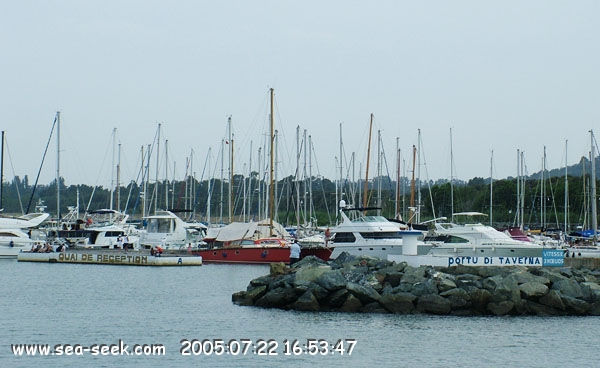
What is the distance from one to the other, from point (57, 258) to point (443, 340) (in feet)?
120

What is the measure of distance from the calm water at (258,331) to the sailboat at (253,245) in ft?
52.8

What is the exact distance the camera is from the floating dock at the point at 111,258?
5356 cm

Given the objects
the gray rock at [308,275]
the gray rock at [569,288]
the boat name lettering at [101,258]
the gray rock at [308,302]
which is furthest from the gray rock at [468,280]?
the boat name lettering at [101,258]

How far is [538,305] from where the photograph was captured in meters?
30.7

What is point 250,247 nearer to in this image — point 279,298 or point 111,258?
point 111,258

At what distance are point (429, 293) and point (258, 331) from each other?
21.6 feet

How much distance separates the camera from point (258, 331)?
27031mm

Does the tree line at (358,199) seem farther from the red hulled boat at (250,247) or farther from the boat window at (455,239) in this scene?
the boat window at (455,239)

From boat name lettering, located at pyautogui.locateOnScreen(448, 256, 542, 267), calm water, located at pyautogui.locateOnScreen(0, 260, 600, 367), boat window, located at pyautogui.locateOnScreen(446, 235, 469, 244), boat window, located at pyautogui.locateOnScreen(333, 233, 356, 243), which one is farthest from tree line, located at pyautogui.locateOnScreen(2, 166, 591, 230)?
calm water, located at pyautogui.locateOnScreen(0, 260, 600, 367)

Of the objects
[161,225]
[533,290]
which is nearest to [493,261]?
[533,290]

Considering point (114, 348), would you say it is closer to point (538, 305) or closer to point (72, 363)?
point (72, 363)

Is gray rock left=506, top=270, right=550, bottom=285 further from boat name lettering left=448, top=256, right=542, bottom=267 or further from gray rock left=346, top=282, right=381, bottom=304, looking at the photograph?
boat name lettering left=448, top=256, right=542, bottom=267

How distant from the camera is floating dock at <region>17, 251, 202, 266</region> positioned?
176ft

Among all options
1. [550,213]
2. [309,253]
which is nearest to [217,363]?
[309,253]
